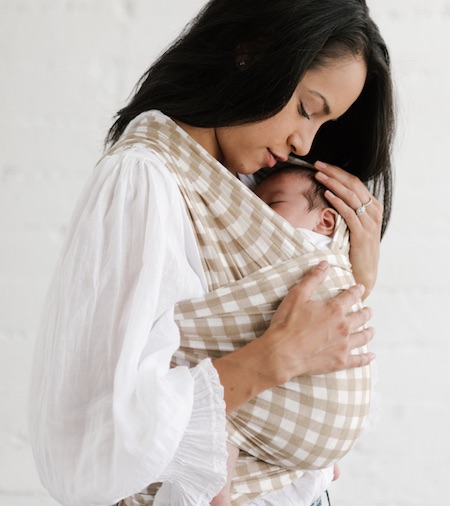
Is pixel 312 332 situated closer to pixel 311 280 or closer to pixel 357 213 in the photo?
pixel 311 280

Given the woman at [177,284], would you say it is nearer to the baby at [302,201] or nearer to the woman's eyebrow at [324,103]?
the woman's eyebrow at [324,103]

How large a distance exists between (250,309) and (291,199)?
0.29 metres

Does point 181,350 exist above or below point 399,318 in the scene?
above

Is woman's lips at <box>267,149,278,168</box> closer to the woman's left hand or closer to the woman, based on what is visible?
the woman

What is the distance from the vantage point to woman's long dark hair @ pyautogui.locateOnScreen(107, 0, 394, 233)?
3.91 ft

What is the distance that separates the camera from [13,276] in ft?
6.70

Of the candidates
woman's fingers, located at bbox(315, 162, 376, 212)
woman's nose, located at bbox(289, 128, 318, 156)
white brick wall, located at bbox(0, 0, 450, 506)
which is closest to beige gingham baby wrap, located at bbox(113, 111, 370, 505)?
woman's nose, located at bbox(289, 128, 318, 156)

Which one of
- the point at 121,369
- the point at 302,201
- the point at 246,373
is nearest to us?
the point at 121,369

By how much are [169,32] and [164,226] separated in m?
1.05

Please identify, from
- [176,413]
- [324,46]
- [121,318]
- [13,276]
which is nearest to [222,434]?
[176,413]

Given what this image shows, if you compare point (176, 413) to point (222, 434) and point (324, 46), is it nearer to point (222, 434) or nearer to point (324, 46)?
point (222, 434)

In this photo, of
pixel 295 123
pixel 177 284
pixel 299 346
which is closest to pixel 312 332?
pixel 299 346

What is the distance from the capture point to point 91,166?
2031 millimetres

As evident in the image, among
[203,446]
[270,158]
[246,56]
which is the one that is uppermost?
[246,56]
